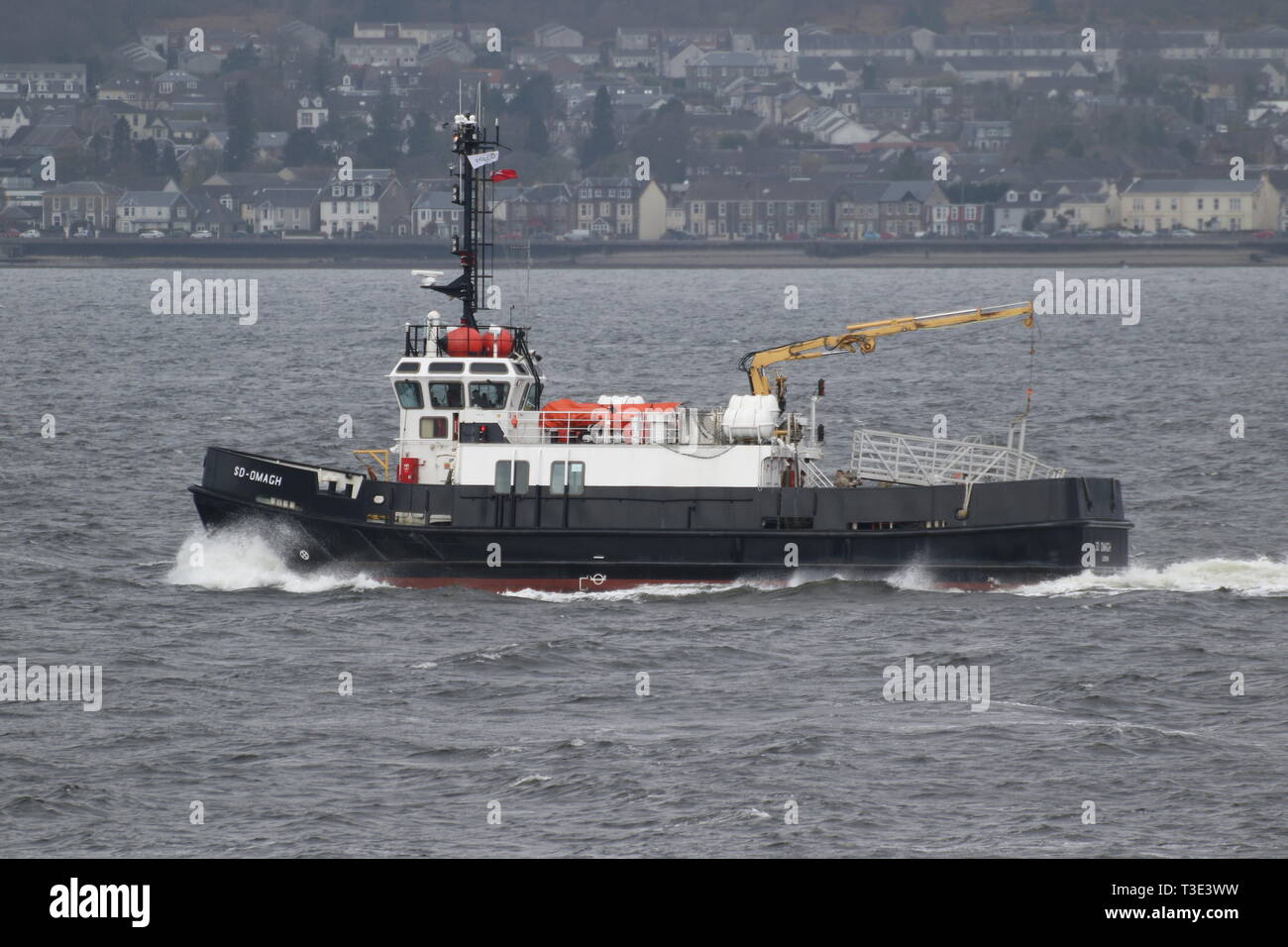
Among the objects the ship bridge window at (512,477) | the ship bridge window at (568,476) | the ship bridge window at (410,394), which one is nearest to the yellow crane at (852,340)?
the ship bridge window at (568,476)

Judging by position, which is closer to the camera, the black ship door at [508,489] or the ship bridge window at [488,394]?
the black ship door at [508,489]

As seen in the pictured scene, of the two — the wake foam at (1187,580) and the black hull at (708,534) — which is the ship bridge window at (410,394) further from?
the wake foam at (1187,580)

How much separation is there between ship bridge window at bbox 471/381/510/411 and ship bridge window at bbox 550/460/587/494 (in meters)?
1.83

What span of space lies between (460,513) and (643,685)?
24.4 feet

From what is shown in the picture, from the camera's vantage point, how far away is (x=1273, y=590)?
3581cm

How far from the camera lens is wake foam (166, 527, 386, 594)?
118 feet

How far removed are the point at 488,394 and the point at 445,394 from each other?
0.79 meters

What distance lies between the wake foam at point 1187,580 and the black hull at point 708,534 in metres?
0.25

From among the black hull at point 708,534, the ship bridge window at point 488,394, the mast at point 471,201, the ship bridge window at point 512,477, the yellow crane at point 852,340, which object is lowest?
the black hull at point 708,534

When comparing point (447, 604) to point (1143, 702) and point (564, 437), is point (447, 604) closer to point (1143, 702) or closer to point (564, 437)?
point (564, 437)

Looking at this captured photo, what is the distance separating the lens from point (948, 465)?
118 feet

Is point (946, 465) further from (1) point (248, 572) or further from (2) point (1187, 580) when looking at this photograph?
(1) point (248, 572)

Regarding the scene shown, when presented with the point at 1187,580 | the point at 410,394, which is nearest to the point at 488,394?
the point at 410,394

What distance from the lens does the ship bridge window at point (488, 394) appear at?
3609 cm
